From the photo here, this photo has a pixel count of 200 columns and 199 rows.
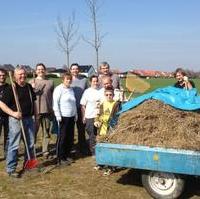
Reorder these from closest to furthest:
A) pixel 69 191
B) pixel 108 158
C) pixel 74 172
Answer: pixel 108 158
pixel 69 191
pixel 74 172

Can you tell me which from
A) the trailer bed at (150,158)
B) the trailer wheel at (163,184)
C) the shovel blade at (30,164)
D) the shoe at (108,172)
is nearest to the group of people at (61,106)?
the shovel blade at (30,164)

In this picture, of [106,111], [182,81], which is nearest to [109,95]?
[106,111]

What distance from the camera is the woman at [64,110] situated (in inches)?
323

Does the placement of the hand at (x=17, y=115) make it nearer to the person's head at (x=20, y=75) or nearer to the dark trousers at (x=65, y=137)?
the person's head at (x=20, y=75)

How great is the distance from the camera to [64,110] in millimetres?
8250

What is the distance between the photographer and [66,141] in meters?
8.58

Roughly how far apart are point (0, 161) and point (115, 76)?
8.99ft

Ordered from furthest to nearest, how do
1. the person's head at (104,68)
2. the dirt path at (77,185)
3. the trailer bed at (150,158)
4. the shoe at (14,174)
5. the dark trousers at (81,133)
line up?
the dark trousers at (81,133), the person's head at (104,68), the shoe at (14,174), the dirt path at (77,185), the trailer bed at (150,158)

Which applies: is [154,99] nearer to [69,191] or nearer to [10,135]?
[69,191]

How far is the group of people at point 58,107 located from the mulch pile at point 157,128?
3.10 ft

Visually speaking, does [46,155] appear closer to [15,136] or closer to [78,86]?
[78,86]

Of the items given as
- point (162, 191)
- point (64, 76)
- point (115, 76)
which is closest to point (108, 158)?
point (162, 191)

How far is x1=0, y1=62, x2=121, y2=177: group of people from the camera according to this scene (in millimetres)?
7445

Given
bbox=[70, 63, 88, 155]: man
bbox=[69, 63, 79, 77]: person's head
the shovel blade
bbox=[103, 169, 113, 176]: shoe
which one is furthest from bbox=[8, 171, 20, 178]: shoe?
bbox=[69, 63, 79, 77]: person's head
